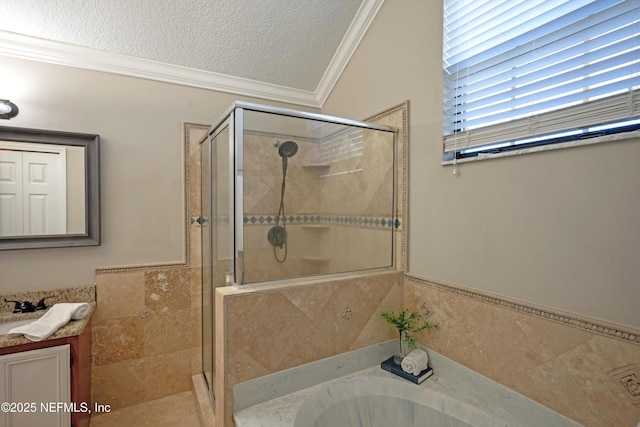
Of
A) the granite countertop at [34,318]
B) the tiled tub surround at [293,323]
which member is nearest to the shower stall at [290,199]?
the tiled tub surround at [293,323]

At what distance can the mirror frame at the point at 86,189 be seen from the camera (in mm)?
1644

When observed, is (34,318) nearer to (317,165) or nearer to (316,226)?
(316,226)

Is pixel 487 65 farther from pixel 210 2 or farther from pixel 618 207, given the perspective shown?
pixel 210 2

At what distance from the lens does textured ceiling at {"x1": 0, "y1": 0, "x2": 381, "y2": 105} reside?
5.24ft

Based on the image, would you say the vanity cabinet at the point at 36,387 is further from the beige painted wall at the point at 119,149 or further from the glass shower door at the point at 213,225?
the glass shower door at the point at 213,225

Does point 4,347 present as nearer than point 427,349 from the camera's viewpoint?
Yes

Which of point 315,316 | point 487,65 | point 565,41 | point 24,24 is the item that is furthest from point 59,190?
point 565,41

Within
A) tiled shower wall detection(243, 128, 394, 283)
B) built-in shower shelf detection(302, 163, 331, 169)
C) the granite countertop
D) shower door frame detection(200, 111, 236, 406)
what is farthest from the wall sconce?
built-in shower shelf detection(302, 163, 331, 169)

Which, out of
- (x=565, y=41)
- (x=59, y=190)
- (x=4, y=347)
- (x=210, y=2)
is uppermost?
(x=210, y=2)

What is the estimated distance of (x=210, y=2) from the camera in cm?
168

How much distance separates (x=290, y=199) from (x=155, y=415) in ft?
5.24

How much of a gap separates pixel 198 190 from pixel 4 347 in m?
1.21

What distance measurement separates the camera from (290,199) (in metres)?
1.82

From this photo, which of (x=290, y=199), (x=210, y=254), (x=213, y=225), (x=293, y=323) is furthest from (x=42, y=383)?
(x=290, y=199)
